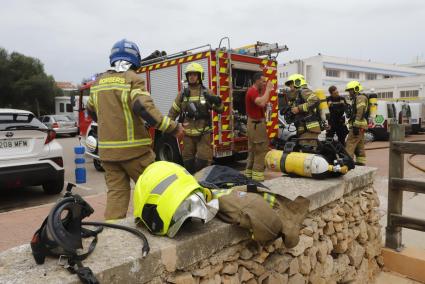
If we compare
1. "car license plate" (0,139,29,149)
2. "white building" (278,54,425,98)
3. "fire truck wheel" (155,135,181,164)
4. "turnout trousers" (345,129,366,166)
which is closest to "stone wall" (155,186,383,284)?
"turnout trousers" (345,129,366,166)

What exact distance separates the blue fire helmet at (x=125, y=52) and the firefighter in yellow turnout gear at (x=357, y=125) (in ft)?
18.0

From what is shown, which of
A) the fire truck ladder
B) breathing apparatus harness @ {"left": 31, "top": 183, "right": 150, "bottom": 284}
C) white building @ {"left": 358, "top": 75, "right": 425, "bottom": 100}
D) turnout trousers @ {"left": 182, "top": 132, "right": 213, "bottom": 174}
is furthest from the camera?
white building @ {"left": 358, "top": 75, "right": 425, "bottom": 100}

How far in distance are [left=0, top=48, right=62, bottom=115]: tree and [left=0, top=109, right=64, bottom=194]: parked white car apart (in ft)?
98.1

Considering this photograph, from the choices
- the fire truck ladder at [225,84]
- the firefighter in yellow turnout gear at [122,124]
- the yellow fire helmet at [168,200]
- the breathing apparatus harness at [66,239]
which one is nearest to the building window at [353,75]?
the fire truck ladder at [225,84]

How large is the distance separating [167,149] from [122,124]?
5.08 meters

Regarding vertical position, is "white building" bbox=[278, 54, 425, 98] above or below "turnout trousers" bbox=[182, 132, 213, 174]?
above

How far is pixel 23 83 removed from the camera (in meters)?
32.1

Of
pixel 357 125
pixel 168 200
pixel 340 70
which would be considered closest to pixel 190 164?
pixel 168 200

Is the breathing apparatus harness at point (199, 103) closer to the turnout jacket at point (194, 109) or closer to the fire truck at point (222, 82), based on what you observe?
the turnout jacket at point (194, 109)

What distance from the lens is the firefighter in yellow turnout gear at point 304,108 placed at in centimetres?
616

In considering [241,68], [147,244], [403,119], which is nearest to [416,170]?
[241,68]

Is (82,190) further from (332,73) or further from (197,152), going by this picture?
(332,73)

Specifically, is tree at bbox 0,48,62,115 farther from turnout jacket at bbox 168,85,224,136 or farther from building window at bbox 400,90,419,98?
building window at bbox 400,90,419,98

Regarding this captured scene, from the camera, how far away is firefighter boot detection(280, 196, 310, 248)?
248 centimetres
